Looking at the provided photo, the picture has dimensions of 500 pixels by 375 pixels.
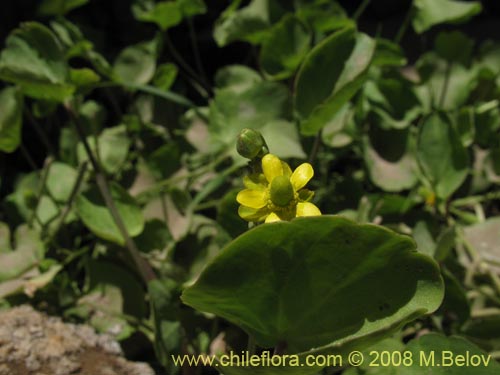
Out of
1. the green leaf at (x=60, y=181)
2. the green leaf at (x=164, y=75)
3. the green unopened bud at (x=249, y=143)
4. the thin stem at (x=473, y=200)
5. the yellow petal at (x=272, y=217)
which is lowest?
the thin stem at (x=473, y=200)

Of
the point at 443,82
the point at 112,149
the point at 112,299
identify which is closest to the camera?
the point at 112,299

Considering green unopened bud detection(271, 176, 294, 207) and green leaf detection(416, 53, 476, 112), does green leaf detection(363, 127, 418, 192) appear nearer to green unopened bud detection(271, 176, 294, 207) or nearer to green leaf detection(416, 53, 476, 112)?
green leaf detection(416, 53, 476, 112)

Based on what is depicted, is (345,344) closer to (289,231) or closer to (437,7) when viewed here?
(289,231)

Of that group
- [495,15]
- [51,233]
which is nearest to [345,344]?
[51,233]

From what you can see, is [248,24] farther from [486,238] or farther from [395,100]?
[486,238]

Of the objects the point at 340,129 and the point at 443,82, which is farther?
the point at 443,82

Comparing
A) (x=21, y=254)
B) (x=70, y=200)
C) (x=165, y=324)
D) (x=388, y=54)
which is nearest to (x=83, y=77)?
(x=70, y=200)

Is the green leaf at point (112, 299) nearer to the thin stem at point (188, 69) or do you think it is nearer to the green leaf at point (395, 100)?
the thin stem at point (188, 69)

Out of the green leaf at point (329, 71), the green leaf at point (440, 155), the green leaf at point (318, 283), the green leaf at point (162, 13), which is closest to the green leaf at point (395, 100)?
the green leaf at point (440, 155)
